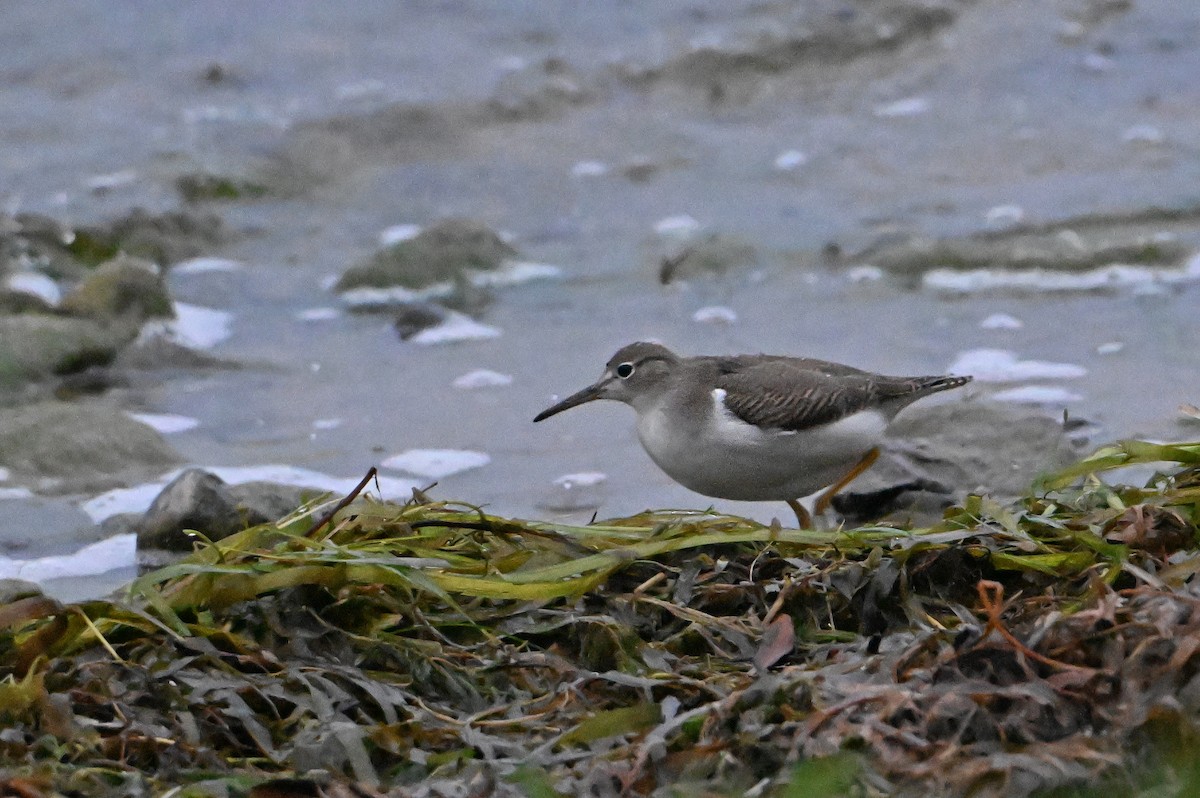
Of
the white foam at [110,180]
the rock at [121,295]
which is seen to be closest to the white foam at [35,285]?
the rock at [121,295]

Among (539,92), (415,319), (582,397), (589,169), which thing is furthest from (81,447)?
(539,92)

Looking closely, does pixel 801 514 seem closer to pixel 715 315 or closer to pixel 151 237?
pixel 715 315

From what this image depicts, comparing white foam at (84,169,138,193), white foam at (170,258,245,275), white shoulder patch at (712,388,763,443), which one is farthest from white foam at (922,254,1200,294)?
white foam at (84,169,138,193)

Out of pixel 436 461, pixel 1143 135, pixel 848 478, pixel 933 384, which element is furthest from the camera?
pixel 1143 135

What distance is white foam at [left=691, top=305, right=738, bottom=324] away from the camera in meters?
7.18

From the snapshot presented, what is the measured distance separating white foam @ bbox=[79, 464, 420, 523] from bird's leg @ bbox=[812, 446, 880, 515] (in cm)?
134

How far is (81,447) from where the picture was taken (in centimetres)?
555

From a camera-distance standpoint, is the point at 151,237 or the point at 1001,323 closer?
the point at 1001,323

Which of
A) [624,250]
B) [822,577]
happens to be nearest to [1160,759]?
[822,577]

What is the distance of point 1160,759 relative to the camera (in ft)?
7.80

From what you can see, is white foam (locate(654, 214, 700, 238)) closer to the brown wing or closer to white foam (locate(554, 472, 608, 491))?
Answer: white foam (locate(554, 472, 608, 491))

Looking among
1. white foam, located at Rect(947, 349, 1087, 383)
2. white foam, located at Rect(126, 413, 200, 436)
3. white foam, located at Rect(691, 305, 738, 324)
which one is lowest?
white foam, located at Rect(947, 349, 1087, 383)

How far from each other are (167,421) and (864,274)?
3.38 meters

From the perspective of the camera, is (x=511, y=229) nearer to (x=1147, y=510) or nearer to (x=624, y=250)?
(x=624, y=250)
